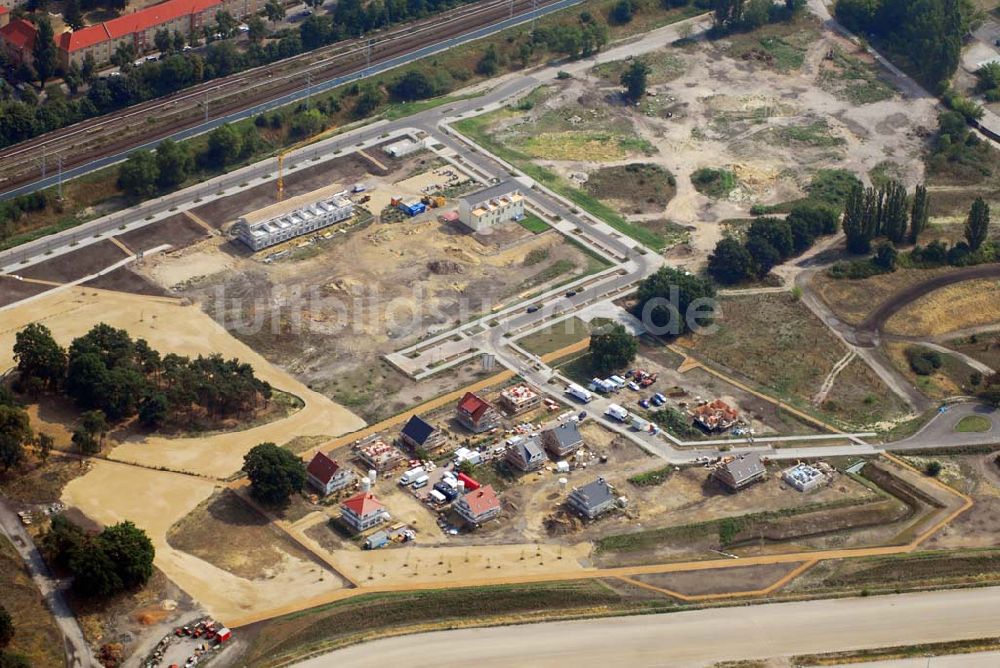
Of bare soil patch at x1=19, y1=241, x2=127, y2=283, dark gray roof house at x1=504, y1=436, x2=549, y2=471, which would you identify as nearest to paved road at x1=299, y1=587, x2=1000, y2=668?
dark gray roof house at x1=504, y1=436, x2=549, y2=471

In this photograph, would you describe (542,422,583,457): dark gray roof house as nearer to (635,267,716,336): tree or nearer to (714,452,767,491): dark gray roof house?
(714,452,767,491): dark gray roof house

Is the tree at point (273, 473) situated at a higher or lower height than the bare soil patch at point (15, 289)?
lower

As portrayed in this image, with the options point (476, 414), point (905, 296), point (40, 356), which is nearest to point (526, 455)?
point (476, 414)

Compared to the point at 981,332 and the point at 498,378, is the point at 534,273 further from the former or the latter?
the point at 981,332

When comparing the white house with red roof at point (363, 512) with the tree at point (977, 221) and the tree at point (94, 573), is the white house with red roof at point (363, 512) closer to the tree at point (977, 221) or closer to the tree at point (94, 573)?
the tree at point (94, 573)

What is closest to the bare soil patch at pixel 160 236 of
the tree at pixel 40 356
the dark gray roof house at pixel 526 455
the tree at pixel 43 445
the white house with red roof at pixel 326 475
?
the tree at pixel 40 356

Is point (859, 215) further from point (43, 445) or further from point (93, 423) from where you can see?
point (43, 445)
